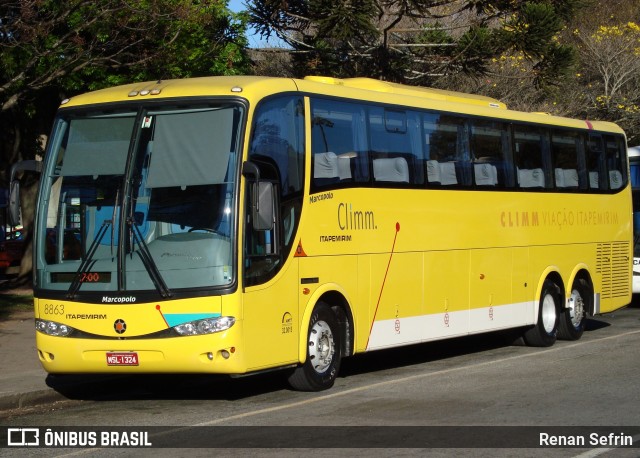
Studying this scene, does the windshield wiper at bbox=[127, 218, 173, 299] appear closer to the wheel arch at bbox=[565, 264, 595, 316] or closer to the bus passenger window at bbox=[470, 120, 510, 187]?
the bus passenger window at bbox=[470, 120, 510, 187]

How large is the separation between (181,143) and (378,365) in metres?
5.29

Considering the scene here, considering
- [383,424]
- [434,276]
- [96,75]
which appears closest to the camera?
[383,424]

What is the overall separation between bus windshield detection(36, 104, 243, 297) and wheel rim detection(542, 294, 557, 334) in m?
7.80

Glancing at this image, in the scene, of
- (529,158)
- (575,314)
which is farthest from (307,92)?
(575,314)

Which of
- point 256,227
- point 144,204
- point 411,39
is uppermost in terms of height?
point 411,39

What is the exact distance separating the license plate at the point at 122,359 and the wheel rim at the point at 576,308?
9.10m

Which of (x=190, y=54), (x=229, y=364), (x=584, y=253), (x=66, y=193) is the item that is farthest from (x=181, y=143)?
(x=190, y=54)

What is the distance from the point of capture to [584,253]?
60.1 feet

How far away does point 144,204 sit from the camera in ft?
36.1

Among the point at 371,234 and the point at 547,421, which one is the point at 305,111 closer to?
the point at 371,234

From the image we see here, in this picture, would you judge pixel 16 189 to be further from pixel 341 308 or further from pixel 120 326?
pixel 341 308

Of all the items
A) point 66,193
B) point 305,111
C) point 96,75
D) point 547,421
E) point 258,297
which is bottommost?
point 547,421

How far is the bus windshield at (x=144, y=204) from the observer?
35.4 ft

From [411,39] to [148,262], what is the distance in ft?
57.4
